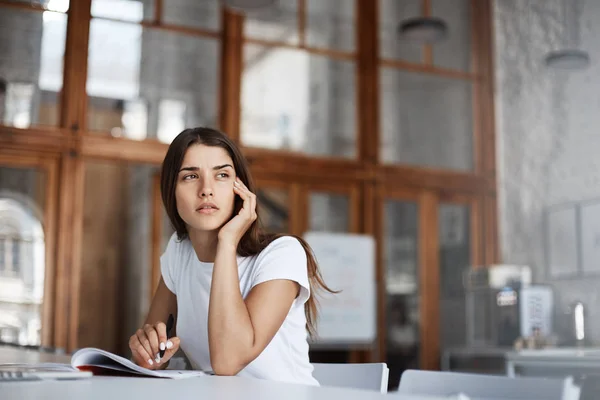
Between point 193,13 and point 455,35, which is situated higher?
point 455,35

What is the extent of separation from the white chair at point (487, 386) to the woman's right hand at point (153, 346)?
20.4 inches

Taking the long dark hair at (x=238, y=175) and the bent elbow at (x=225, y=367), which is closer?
the bent elbow at (x=225, y=367)

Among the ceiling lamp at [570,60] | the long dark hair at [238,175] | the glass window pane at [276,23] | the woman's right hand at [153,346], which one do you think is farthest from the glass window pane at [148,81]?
the woman's right hand at [153,346]

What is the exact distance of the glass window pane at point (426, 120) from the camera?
284 inches

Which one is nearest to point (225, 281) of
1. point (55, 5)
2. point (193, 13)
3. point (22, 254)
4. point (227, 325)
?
point (227, 325)

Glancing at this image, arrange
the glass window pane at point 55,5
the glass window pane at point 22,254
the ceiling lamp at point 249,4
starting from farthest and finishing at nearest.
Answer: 1. the glass window pane at point 55,5
2. the glass window pane at point 22,254
3. the ceiling lamp at point 249,4

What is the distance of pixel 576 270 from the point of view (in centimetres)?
638

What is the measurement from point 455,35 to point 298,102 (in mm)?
1837

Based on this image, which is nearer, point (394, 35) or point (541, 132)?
point (541, 132)

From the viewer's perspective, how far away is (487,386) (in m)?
1.59

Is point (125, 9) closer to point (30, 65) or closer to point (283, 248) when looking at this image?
point (30, 65)

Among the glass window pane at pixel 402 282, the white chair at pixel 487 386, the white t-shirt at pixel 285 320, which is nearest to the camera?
the white chair at pixel 487 386

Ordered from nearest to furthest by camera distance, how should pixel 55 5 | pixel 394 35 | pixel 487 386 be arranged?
pixel 487 386 → pixel 55 5 → pixel 394 35

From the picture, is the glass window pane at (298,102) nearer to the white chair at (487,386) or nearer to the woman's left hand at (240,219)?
the woman's left hand at (240,219)
